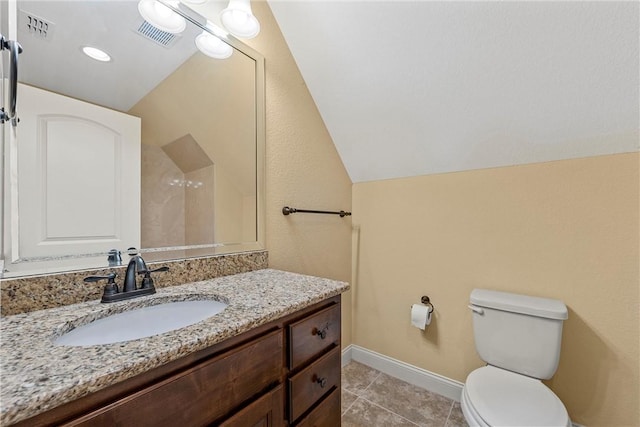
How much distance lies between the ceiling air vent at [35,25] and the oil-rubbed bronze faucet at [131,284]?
78 cm

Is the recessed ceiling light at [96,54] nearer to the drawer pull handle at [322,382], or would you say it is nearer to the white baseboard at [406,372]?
the drawer pull handle at [322,382]

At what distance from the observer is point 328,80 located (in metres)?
1.70

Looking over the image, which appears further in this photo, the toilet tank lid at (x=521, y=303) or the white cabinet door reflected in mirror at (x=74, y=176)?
the toilet tank lid at (x=521, y=303)

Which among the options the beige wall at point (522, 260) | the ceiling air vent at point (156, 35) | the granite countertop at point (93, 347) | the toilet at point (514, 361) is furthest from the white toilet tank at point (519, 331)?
the ceiling air vent at point (156, 35)

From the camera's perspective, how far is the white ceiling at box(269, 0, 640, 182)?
1.08m

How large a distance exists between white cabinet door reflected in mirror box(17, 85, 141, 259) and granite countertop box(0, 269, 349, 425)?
236 millimetres

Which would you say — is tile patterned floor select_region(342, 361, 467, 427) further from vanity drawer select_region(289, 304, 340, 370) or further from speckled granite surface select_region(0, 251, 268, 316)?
speckled granite surface select_region(0, 251, 268, 316)

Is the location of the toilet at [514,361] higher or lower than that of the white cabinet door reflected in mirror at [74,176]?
lower

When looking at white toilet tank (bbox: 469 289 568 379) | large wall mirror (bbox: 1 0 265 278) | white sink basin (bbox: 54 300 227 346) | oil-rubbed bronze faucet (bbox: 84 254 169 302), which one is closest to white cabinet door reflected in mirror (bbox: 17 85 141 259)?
large wall mirror (bbox: 1 0 265 278)

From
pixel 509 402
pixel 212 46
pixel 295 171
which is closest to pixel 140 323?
pixel 295 171

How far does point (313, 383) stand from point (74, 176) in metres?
1.10

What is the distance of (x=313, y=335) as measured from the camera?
0.96 meters

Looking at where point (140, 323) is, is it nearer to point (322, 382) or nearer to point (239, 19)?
point (322, 382)

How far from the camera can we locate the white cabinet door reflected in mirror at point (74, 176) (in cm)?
83
